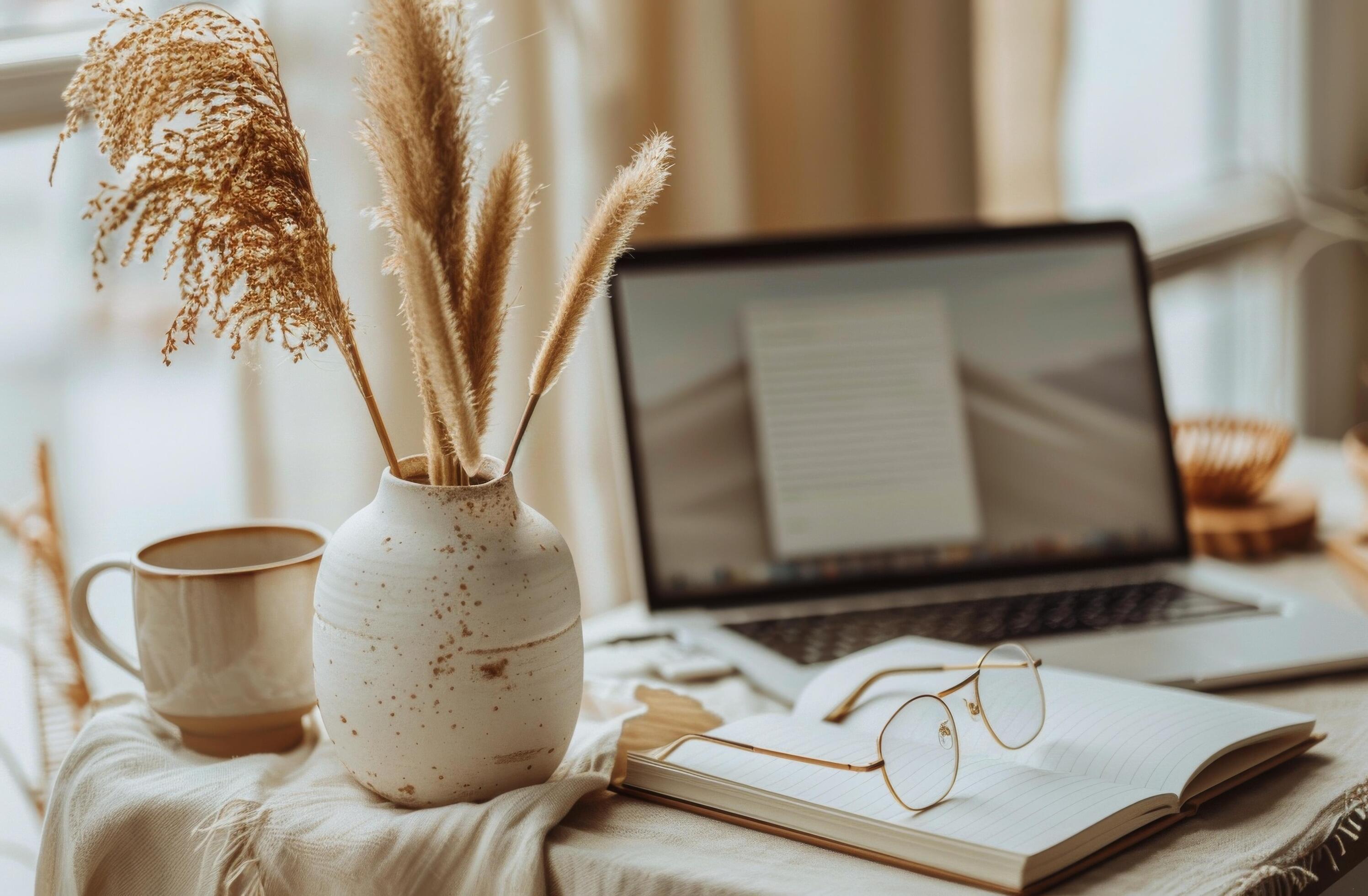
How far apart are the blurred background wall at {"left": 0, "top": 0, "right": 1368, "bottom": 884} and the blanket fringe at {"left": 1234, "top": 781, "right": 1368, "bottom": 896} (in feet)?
1.37

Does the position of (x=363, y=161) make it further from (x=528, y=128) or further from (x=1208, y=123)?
(x=1208, y=123)

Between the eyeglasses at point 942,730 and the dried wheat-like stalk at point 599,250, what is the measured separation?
0.20 metres

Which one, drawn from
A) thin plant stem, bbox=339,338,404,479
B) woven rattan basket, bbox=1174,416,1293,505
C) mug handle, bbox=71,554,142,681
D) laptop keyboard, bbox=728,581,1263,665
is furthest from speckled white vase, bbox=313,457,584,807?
woven rattan basket, bbox=1174,416,1293,505

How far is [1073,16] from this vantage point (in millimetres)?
1929

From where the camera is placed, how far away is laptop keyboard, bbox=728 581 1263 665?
86cm

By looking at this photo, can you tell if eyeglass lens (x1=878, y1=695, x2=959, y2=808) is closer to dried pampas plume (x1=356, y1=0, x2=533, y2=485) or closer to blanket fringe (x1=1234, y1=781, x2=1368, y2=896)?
blanket fringe (x1=1234, y1=781, x2=1368, y2=896)

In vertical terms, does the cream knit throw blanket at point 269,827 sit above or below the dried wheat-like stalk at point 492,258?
below

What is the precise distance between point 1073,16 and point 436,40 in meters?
1.67

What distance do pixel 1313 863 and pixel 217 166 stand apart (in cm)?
59

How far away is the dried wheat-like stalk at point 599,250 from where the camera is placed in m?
0.55

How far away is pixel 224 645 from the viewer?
0.61m

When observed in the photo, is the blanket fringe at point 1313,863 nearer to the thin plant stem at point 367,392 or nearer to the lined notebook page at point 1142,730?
the lined notebook page at point 1142,730

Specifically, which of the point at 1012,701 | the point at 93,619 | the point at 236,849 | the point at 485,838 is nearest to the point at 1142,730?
the point at 1012,701

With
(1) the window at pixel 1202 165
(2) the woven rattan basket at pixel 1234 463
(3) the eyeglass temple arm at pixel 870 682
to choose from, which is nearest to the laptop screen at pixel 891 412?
(2) the woven rattan basket at pixel 1234 463
